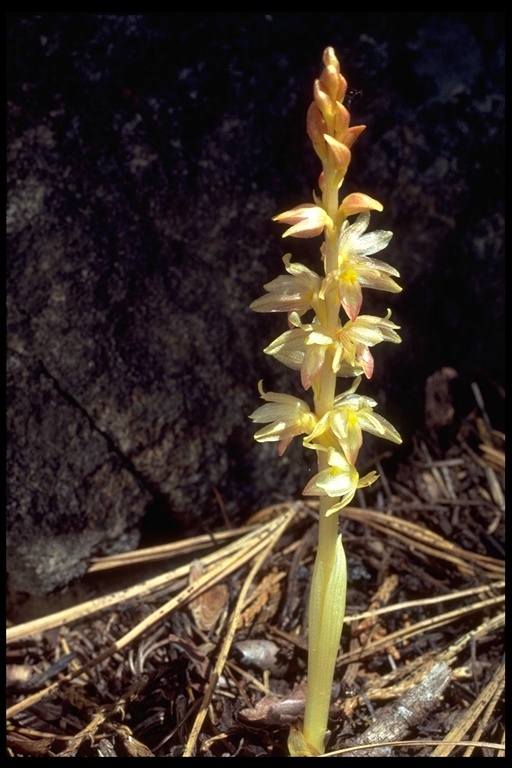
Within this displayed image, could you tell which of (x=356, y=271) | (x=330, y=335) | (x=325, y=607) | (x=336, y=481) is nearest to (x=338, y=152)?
(x=356, y=271)

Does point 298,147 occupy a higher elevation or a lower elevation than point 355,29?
lower

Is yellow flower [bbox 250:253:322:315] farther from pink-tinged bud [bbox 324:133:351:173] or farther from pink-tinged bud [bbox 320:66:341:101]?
pink-tinged bud [bbox 320:66:341:101]

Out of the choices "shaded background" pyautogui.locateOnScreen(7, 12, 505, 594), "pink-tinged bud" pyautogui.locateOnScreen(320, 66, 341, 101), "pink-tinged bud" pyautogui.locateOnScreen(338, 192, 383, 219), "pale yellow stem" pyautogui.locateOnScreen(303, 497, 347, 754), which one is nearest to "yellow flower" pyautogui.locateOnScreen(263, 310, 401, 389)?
"pink-tinged bud" pyautogui.locateOnScreen(338, 192, 383, 219)

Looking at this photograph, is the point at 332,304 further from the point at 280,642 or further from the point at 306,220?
the point at 280,642

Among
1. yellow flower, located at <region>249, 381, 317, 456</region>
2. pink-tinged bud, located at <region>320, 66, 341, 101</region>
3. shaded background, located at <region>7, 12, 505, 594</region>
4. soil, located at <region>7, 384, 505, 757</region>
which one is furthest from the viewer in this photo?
shaded background, located at <region>7, 12, 505, 594</region>

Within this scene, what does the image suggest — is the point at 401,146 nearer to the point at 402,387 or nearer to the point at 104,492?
the point at 402,387

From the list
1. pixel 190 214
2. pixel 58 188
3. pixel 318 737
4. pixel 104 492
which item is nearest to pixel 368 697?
pixel 318 737

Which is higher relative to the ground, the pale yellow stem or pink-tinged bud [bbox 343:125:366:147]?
pink-tinged bud [bbox 343:125:366:147]
